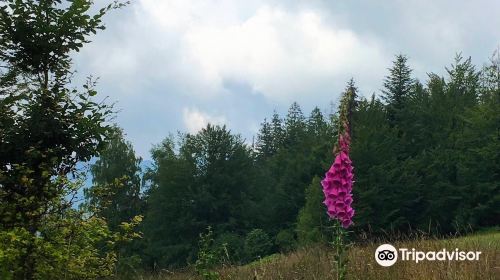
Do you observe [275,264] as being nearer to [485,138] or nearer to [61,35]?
[61,35]

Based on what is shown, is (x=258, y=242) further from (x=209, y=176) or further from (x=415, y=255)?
(x=415, y=255)

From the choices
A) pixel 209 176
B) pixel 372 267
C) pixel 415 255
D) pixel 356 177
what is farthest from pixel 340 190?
pixel 209 176

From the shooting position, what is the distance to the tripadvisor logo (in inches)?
257

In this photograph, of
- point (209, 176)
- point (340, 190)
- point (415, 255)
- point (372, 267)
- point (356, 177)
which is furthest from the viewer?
point (209, 176)

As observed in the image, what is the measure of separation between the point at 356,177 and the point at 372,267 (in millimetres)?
35915

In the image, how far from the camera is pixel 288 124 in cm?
7838

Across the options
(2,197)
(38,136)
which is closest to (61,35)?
(38,136)

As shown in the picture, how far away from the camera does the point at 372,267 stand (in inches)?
256

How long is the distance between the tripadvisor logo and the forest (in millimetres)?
451

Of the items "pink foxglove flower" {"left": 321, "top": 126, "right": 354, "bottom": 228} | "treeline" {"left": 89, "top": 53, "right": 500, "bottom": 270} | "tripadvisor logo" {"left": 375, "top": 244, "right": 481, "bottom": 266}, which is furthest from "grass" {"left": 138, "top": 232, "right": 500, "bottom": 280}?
"treeline" {"left": 89, "top": 53, "right": 500, "bottom": 270}

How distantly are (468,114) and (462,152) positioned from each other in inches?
136

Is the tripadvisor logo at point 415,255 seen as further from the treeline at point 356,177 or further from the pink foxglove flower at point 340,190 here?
the treeline at point 356,177

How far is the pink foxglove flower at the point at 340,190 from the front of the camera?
486cm

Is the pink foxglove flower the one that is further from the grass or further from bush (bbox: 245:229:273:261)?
bush (bbox: 245:229:273:261)
